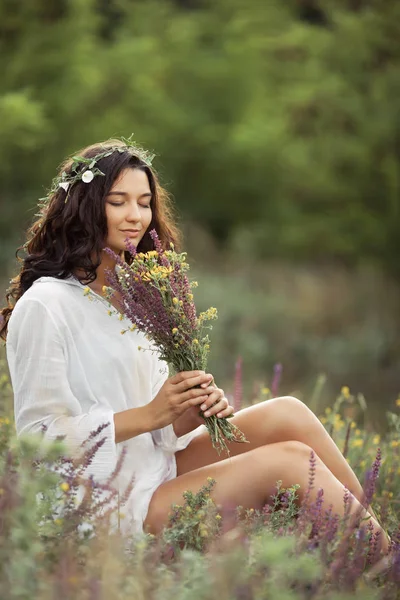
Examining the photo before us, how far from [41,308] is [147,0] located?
1517 cm

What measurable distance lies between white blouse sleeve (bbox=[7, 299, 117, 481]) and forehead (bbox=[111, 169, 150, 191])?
21.5 inches

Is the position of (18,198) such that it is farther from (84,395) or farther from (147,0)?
(84,395)

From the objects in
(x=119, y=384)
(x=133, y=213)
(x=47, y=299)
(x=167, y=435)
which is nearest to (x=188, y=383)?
(x=119, y=384)

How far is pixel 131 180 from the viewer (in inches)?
124

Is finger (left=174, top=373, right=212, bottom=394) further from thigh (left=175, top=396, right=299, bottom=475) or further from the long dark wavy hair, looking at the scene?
the long dark wavy hair

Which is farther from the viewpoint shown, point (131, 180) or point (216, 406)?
point (131, 180)

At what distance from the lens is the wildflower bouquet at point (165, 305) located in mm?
2811

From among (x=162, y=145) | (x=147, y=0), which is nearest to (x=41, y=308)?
(x=162, y=145)

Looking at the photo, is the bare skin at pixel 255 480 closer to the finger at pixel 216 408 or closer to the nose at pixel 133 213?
the finger at pixel 216 408

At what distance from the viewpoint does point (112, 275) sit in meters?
2.90

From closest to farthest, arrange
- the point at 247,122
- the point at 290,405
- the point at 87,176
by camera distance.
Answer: the point at 87,176
the point at 290,405
the point at 247,122

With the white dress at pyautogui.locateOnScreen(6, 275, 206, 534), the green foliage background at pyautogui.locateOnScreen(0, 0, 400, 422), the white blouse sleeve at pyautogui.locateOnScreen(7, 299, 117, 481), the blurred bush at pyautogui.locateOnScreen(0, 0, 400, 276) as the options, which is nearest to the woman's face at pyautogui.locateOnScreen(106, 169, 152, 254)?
the white dress at pyautogui.locateOnScreen(6, 275, 206, 534)

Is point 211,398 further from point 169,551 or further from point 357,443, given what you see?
point 357,443

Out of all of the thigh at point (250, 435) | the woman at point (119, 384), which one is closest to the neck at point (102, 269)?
the woman at point (119, 384)
